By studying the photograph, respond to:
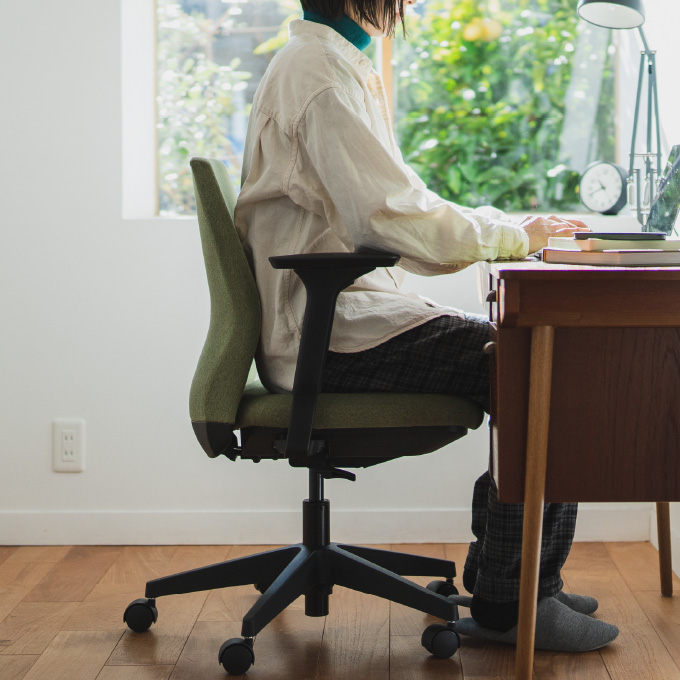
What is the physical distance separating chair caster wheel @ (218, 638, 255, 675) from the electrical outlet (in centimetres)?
96

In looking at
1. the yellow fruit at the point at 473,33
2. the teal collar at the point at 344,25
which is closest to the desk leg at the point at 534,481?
the teal collar at the point at 344,25

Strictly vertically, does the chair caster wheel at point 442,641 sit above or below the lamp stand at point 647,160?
below

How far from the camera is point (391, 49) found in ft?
8.55

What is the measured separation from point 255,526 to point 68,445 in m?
0.54

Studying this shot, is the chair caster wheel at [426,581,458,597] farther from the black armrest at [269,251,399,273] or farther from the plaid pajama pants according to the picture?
the black armrest at [269,251,399,273]

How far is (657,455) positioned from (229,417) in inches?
27.3

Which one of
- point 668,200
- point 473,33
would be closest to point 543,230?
point 668,200

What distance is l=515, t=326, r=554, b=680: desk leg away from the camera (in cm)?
135

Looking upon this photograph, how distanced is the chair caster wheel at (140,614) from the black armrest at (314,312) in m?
0.55

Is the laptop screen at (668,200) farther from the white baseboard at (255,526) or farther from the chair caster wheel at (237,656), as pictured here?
the chair caster wheel at (237,656)

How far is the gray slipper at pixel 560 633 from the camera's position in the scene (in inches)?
67.7

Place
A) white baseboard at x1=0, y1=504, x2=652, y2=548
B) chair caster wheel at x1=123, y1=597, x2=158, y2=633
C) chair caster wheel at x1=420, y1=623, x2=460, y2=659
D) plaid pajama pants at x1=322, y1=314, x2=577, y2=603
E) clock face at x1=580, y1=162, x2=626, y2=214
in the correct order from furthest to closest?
white baseboard at x1=0, y1=504, x2=652, y2=548 → clock face at x1=580, y1=162, x2=626, y2=214 → chair caster wheel at x1=123, y1=597, x2=158, y2=633 → chair caster wheel at x1=420, y1=623, x2=460, y2=659 → plaid pajama pants at x1=322, y1=314, x2=577, y2=603

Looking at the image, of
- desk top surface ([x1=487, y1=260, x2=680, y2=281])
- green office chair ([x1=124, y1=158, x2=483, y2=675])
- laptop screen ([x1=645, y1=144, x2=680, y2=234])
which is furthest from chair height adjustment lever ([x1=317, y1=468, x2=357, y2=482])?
laptop screen ([x1=645, y1=144, x2=680, y2=234])

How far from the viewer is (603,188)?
234 cm
